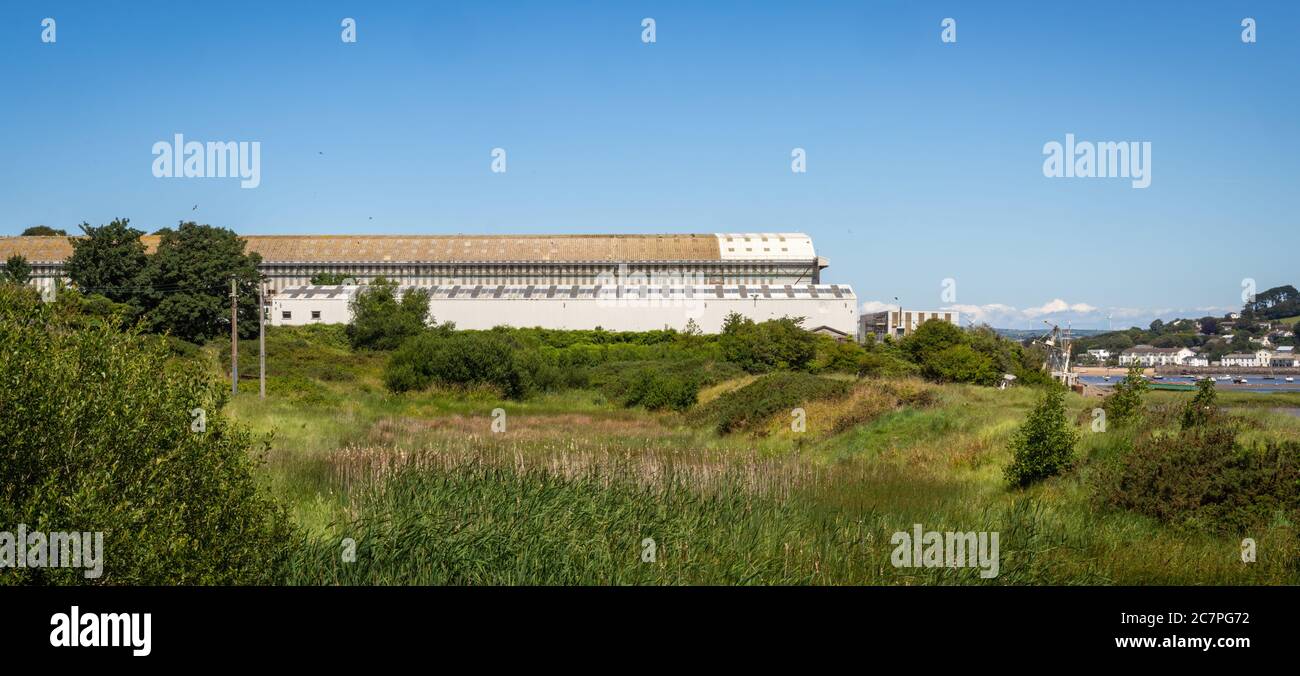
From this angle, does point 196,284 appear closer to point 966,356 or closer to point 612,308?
point 612,308

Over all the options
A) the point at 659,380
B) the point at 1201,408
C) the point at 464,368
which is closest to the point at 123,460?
the point at 1201,408

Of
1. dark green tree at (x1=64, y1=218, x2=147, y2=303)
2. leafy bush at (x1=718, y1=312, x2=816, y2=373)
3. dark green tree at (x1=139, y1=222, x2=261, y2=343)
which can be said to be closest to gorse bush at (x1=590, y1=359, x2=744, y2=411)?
leafy bush at (x1=718, y1=312, x2=816, y2=373)

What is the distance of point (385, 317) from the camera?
70125 millimetres

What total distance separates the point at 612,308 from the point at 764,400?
4243 centimetres

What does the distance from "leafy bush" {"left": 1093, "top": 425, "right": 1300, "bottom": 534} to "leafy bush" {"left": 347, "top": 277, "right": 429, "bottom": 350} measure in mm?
52715

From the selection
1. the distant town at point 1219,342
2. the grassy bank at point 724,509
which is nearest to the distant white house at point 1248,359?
the distant town at point 1219,342

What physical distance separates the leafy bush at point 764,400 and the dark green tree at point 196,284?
1387 inches

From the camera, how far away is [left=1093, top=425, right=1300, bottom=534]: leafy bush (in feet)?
58.8

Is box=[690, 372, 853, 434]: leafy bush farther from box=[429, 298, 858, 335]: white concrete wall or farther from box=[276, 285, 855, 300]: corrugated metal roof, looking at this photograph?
Result: box=[276, 285, 855, 300]: corrugated metal roof
